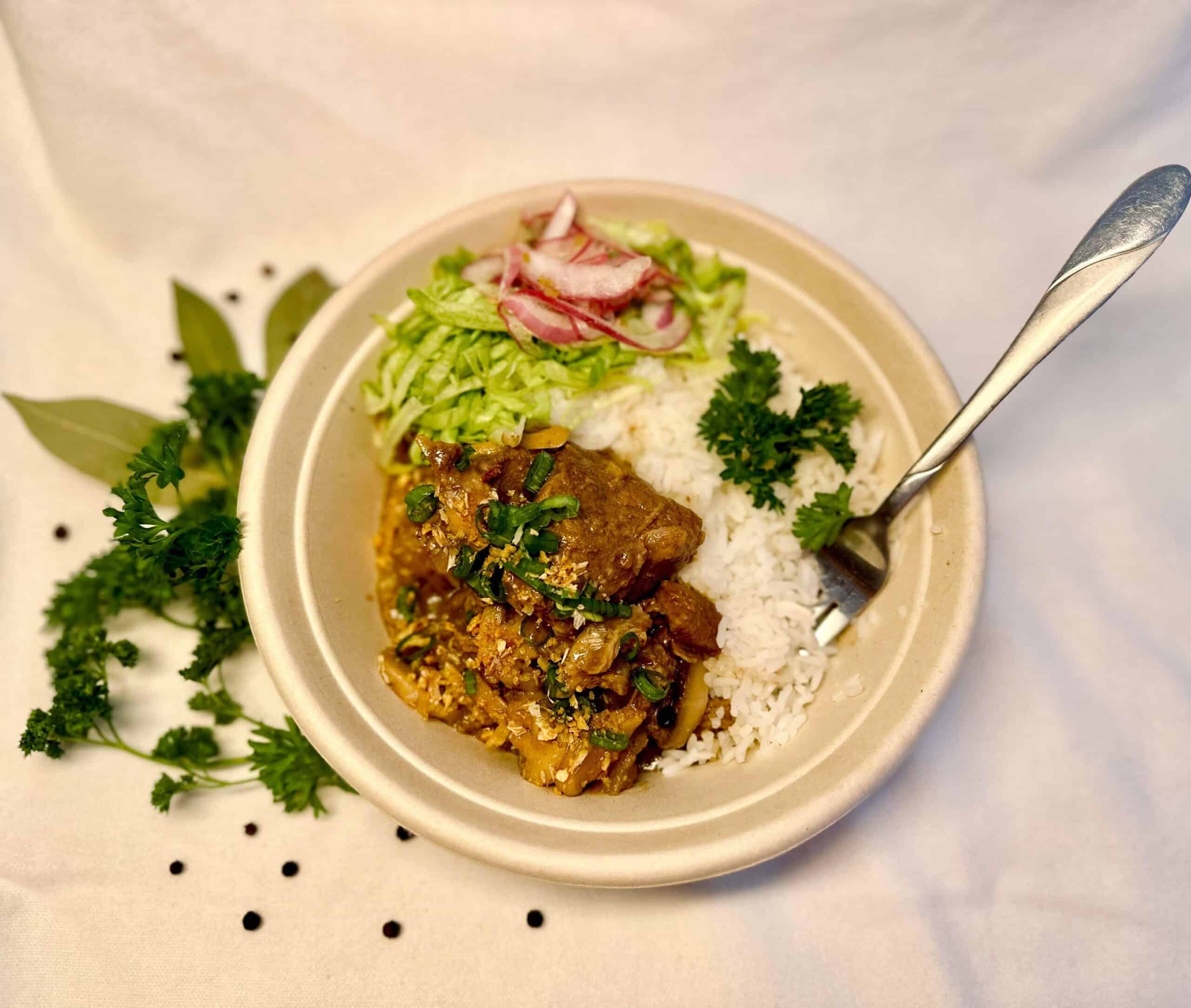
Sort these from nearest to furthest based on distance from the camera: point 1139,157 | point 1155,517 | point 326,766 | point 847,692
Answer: point 847,692, point 326,766, point 1155,517, point 1139,157

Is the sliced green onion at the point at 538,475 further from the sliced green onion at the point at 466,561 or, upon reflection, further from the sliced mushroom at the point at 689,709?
the sliced mushroom at the point at 689,709

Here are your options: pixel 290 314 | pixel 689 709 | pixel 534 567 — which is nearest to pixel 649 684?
pixel 689 709

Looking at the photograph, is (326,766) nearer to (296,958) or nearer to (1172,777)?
(296,958)

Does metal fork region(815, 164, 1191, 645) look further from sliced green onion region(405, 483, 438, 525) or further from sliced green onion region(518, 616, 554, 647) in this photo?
sliced green onion region(405, 483, 438, 525)

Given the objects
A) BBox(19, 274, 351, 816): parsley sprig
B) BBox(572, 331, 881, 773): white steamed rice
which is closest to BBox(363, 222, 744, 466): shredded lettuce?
BBox(572, 331, 881, 773): white steamed rice

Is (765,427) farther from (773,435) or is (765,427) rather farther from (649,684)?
(649,684)

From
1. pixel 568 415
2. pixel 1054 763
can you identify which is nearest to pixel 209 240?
pixel 568 415
